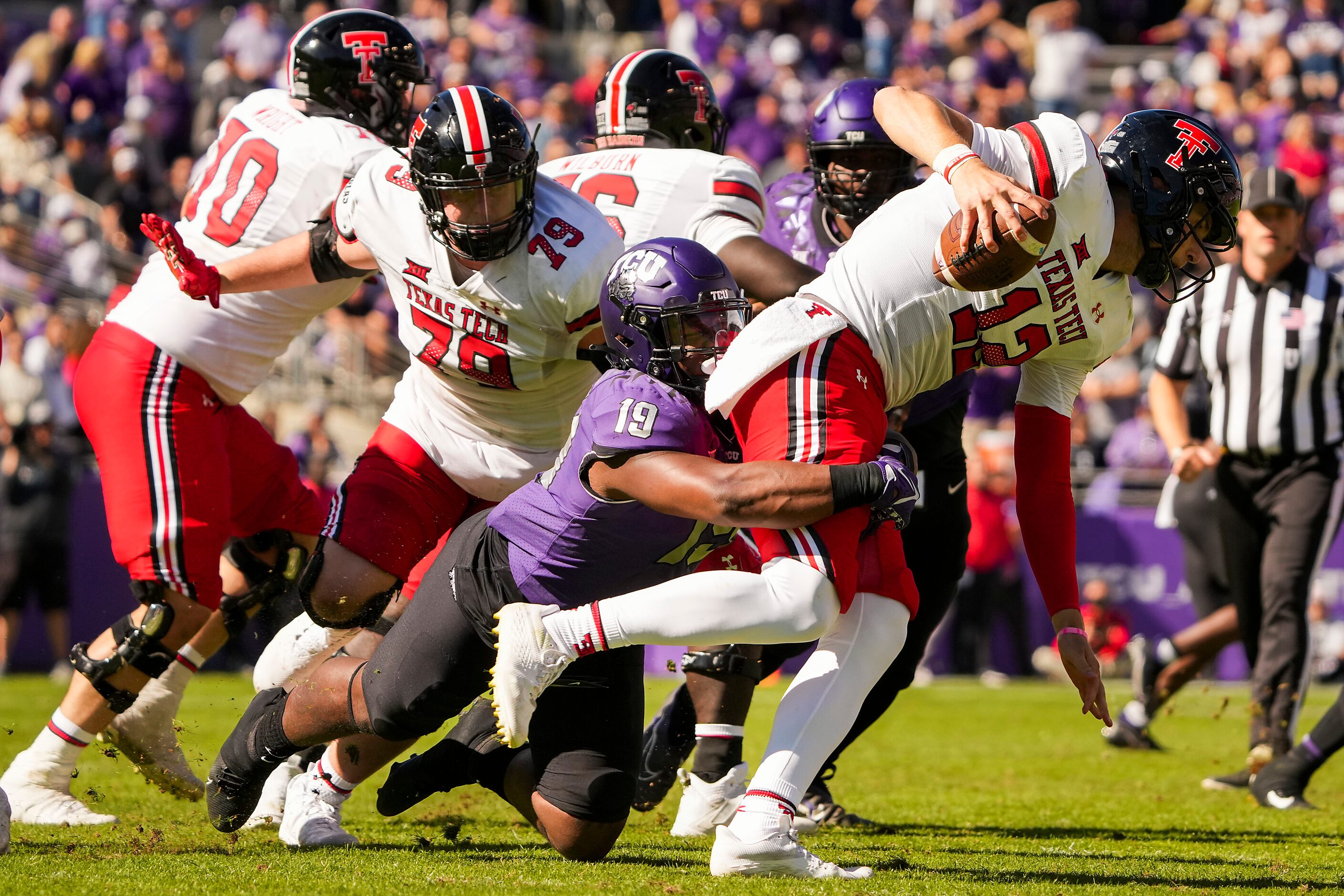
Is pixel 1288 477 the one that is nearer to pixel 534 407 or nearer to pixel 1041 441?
pixel 1041 441

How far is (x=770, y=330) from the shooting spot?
3750mm

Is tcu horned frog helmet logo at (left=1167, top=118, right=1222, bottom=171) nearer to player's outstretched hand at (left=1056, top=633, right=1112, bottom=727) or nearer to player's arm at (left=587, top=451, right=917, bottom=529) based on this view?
player's arm at (left=587, top=451, right=917, bottom=529)

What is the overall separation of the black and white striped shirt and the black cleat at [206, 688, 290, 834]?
4.14 metres

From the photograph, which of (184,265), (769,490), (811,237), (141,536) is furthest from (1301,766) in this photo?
(184,265)

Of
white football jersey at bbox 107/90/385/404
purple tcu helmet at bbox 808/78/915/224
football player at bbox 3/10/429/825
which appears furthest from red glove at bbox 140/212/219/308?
purple tcu helmet at bbox 808/78/915/224

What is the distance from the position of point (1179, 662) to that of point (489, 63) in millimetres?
10792

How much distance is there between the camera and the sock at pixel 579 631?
3.67 meters

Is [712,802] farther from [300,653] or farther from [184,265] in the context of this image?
[184,265]

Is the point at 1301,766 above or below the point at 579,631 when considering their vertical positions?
below

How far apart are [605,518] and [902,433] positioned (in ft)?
5.22

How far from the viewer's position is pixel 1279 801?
5680 millimetres

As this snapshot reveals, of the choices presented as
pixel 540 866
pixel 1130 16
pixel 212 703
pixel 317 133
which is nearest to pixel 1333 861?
pixel 540 866

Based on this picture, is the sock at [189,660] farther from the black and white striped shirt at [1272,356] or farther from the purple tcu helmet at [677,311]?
the black and white striped shirt at [1272,356]

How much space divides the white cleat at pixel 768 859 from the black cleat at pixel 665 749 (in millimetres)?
1449
